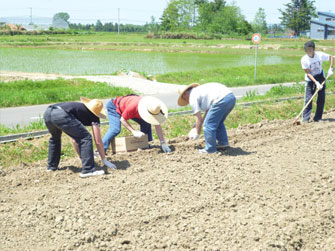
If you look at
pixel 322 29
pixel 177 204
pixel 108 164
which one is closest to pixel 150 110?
pixel 108 164

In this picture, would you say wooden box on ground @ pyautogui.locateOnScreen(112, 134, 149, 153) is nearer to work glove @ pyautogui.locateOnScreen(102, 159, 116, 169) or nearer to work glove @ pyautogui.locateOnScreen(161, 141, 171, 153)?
work glove @ pyautogui.locateOnScreen(161, 141, 171, 153)

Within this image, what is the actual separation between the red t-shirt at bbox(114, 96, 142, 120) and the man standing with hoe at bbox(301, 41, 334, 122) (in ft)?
14.7

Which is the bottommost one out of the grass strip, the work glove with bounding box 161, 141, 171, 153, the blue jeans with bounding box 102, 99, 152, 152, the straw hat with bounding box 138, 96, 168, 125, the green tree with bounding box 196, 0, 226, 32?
the work glove with bounding box 161, 141, 171, 153

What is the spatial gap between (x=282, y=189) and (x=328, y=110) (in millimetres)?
7261

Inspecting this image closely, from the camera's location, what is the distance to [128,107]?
7.27 m

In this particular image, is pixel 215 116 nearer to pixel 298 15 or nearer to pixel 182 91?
pixel 182 91

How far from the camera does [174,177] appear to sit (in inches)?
249

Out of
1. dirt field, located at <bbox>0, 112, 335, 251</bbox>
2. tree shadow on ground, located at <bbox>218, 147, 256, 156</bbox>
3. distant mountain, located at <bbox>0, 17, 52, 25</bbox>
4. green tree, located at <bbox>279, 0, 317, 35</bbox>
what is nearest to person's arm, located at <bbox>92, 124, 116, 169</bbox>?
dirt field, located at <bbox>0, 112, 335, 251</bbox>

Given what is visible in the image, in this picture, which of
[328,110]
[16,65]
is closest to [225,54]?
[16,65]

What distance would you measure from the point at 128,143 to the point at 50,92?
6.82m

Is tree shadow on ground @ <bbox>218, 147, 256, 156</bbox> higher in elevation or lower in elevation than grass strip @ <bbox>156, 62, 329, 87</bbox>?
lower

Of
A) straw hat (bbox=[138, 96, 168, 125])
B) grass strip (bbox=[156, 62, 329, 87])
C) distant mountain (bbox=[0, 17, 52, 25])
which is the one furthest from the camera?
distant mountain (bbox=[0, 17, 52, 25])

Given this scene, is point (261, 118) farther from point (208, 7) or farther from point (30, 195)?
point (208, 7)

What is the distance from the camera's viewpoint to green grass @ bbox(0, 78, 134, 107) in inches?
517
